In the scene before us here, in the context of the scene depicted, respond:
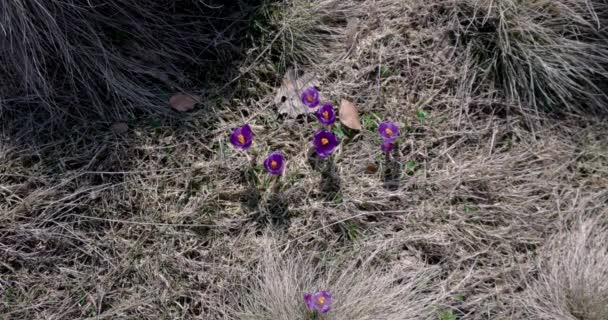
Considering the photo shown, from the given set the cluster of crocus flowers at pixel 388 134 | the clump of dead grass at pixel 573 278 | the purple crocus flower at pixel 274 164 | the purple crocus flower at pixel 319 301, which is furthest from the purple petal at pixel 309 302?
the clump of dead grass at pixel 573 278

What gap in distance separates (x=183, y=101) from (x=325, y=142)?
70 centimetres

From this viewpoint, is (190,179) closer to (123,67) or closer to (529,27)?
(123,67)

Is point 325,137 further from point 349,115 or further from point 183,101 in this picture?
point 183,101

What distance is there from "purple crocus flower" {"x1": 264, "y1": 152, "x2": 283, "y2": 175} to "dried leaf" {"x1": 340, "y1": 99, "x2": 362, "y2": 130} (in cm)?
36

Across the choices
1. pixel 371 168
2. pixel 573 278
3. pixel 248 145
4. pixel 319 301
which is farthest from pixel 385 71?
pixel 573 278

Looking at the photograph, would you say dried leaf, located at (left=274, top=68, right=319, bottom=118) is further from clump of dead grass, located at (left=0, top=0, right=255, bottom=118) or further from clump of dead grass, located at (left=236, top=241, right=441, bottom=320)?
clump of dead grass, located at (left=236, top=241, right=441, bottom=320)

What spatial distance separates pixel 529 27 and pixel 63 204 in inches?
90.2

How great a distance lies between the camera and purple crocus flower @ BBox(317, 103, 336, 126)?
2.19 m

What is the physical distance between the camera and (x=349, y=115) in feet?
7.59

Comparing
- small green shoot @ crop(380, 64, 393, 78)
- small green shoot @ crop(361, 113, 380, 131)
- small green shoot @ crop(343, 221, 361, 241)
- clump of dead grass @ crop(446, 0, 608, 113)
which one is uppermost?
clump of dead grass @ crop(446, 0, 608, 113)

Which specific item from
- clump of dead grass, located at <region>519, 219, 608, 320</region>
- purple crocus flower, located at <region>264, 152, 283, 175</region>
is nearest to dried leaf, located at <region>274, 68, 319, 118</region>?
purple crocus flower, located at <region>264, 152, 283, 175</region>

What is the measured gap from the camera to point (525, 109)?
2389 mm

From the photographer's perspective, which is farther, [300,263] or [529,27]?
[529,27]

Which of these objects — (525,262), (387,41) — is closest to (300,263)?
(525,262)
